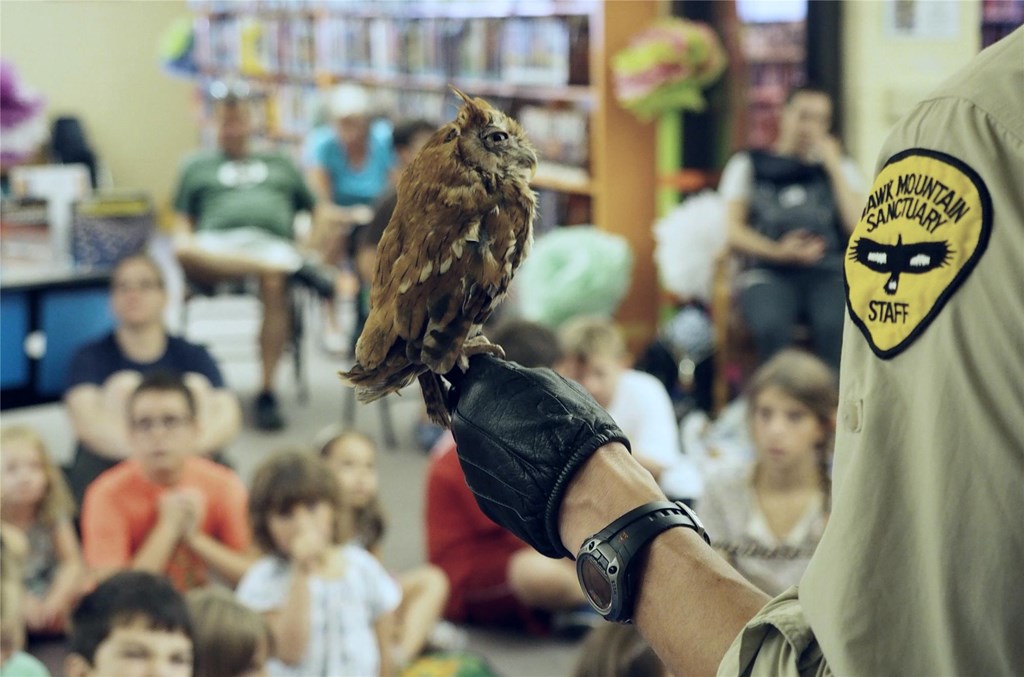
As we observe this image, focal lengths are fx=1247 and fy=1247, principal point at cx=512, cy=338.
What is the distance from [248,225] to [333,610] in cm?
329

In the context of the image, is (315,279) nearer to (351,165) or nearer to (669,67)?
(351,165)

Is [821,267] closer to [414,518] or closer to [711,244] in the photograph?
[711,244]

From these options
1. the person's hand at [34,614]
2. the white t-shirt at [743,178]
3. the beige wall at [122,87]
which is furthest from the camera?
the beige wall at [122,87]

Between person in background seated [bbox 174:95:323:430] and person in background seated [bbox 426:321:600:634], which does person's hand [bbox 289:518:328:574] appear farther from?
person in background seated [bbox 174:95:323:430]

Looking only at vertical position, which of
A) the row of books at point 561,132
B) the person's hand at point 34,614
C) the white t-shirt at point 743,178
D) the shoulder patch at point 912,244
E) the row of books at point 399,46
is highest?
the row of books at point 399,46

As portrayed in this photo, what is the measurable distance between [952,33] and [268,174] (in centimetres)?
289

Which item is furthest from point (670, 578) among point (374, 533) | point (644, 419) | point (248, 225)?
point (248, 225)

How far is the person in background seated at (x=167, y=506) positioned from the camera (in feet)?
9.32

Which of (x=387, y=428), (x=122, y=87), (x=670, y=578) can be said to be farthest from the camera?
(x=122, y=87)

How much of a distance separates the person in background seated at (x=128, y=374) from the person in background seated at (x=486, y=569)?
747mm

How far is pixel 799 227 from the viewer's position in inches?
172

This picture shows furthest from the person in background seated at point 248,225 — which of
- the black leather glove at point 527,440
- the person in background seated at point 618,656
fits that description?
the black leather glove at point 527,440

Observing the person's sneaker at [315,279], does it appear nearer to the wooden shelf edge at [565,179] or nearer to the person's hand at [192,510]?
the wooden shelf edge at [565,179]

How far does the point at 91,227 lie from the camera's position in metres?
4.11
